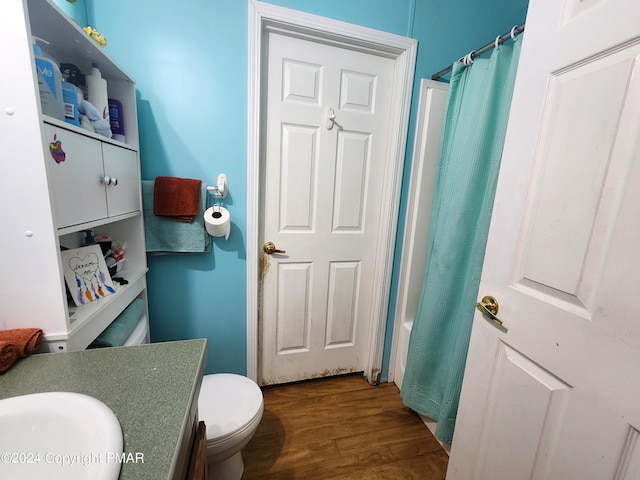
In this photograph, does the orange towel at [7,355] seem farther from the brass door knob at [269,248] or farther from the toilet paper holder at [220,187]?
the brass door knob at [269,248]

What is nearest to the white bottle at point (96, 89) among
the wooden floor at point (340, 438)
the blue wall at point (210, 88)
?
the blue wall at point (210, 88)

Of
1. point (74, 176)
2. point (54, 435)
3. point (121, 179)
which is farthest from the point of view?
point (121, 179)

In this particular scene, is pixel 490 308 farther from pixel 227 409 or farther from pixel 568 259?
pixel 227 409

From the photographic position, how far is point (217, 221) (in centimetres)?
123

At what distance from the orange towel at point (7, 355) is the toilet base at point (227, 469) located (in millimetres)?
725

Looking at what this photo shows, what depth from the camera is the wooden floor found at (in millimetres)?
1213

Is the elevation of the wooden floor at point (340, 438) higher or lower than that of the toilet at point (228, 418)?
lower

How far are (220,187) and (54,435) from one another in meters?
1.01

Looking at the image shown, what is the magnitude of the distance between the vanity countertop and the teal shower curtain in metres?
1.08

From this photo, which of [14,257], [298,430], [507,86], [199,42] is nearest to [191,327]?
[298,430]

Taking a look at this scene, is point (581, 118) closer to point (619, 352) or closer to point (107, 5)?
point (619, 352)

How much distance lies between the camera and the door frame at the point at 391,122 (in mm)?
1234

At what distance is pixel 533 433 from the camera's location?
0.73m

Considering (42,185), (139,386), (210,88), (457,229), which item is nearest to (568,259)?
(457,229)
